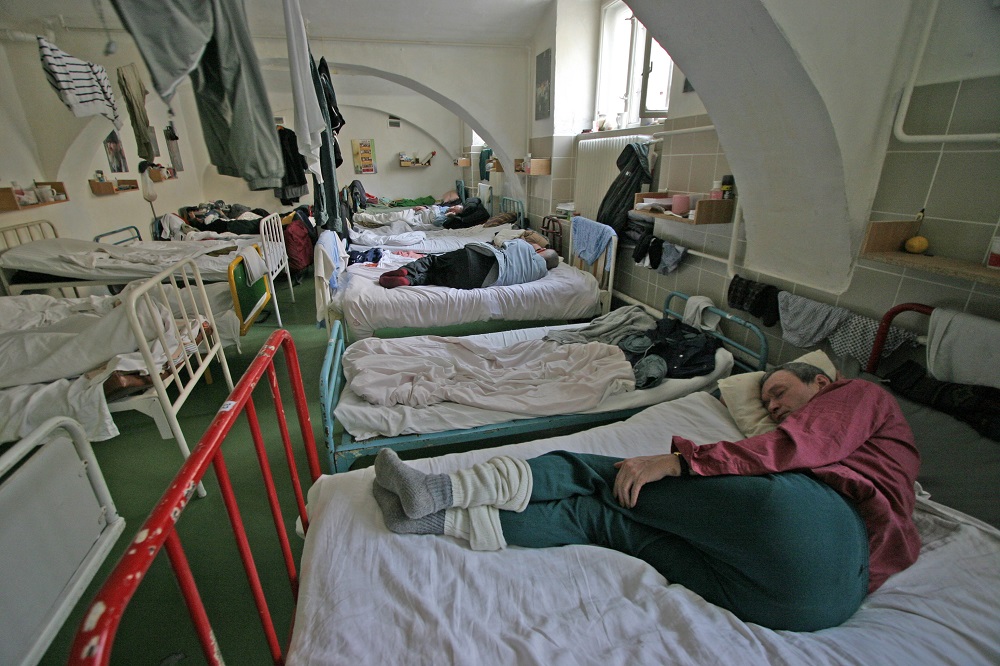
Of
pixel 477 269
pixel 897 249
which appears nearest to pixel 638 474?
pixel 897 249

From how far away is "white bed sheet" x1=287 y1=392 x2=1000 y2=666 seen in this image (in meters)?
1.03

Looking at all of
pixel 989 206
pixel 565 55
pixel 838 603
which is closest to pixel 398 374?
pixel 838 603

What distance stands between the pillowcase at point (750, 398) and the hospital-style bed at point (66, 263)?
311 cm

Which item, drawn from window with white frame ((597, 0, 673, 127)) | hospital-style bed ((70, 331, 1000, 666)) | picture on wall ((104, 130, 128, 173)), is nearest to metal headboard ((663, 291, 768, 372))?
hospital-style bed ((70, 331, 1000, 666))

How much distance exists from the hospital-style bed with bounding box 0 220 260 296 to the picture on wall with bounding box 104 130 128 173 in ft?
4.45

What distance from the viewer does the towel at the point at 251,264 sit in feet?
10.3

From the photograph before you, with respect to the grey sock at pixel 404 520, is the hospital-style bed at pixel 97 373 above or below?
above

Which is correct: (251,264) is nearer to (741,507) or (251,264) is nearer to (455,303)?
(455,303)

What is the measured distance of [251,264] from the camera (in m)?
3.22

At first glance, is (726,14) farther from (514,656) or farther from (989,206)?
(514,656)

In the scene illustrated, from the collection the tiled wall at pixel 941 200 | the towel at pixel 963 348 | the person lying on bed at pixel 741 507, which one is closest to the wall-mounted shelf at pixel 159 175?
the person lying on bed at pixel 741 507

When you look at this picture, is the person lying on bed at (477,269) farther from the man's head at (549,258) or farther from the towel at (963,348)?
the towel at (963,348)

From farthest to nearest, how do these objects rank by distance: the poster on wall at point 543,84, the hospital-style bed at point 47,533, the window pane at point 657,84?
the poster on wall at point 543,84 < the window pane at point 657,84 < the hospital-style bed at point 47,533

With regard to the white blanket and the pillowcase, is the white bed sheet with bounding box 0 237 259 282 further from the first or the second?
the pillowcase
